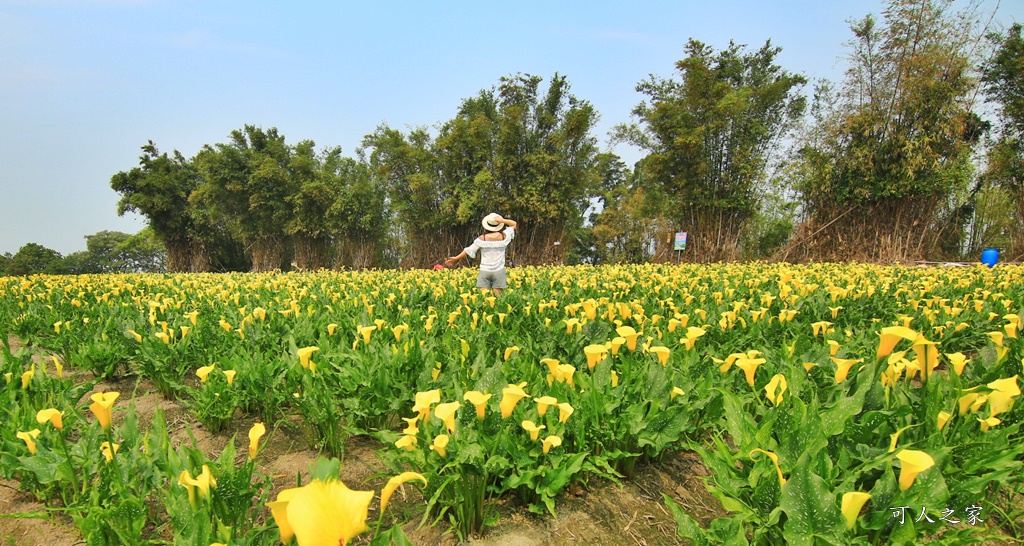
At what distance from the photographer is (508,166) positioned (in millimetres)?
19203

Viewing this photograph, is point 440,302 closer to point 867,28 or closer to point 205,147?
point 867,28

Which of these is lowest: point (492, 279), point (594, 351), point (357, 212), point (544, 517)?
point (544, 517)

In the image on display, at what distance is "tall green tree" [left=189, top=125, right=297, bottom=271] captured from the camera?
24.2 meters

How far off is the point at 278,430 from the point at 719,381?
2233 millimetres

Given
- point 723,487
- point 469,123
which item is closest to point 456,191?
point 469,123

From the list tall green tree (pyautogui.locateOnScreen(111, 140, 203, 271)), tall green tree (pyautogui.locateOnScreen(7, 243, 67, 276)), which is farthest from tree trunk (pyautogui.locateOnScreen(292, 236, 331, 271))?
tall green tree (pyautogui.locateOnScreen(7, 243, 67, 276))

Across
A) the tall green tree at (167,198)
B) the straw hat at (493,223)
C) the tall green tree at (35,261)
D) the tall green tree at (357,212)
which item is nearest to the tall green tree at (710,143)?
the straw hat at (493,223)

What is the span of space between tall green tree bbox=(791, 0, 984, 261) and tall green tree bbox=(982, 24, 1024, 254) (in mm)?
808

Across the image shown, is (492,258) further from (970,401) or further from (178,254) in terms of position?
(178,254)

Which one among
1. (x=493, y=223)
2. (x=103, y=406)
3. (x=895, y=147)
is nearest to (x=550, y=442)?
(x=103, y=406)

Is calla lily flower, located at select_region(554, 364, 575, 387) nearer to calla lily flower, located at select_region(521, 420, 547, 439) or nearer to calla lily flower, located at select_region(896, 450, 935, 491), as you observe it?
calla lily flower, located at select_region(521, 420, 547, 439)

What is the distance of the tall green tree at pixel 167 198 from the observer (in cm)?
2652

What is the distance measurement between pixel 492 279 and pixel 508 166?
13430 millimetres

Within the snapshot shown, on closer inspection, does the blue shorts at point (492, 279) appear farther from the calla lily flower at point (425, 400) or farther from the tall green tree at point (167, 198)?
the tall green tree at point (167, 198)
